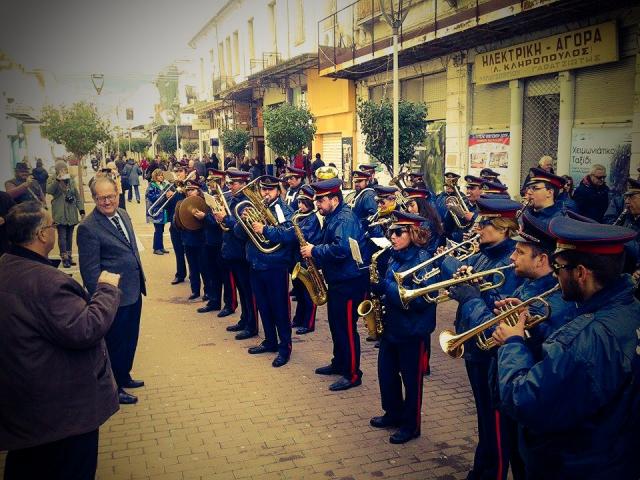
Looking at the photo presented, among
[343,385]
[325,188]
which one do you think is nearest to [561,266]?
[325,188]

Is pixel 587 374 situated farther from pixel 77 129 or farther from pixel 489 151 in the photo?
pixel 77 129

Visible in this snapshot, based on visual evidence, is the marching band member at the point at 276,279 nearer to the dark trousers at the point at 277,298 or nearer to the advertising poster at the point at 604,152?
the dark trousers at the point at 277,298

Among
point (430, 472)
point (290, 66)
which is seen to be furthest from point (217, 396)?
point (290, 66)

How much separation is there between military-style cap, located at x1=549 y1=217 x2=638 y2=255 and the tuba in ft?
14.5

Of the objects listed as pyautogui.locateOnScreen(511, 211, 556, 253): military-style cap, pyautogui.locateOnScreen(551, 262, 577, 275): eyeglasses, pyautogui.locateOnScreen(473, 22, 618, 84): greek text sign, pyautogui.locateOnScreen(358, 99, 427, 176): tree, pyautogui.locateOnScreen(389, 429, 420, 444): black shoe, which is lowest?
pyautogui.locateOnScreen(389, 429, 420, 444): black shoe

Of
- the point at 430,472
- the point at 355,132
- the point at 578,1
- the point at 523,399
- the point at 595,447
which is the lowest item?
the point at 430,472


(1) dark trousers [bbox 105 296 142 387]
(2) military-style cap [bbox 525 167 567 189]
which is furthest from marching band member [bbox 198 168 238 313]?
(2) military-style cap [bbox 525 167 567 189]

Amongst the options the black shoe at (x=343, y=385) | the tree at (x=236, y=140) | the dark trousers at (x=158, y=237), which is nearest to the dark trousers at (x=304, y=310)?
the black shoe at (x=343, y=385)

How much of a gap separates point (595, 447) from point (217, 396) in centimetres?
414

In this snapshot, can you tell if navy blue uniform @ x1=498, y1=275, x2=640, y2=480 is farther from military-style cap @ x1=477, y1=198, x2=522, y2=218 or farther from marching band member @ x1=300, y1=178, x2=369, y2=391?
marching band member @ x1=300, y1=178, x2=369, y2=391

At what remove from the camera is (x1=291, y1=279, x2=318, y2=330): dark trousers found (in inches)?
319

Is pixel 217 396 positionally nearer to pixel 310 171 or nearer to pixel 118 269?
pixel 118 269

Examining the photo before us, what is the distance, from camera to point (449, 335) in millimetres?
3547

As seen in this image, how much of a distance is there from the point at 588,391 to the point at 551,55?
39.6 ft
